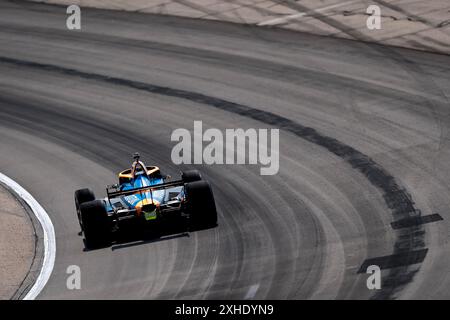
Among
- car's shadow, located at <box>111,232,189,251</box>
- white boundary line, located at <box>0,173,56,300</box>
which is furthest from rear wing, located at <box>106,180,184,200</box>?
white boundary line, located at <box>0,173,56,300</box>

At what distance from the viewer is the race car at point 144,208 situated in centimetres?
2177

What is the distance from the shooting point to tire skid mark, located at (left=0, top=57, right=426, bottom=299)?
65.7 ft

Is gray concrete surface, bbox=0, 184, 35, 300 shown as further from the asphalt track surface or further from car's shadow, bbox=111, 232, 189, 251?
car's shadow, bbox=111, 232, 189, 251

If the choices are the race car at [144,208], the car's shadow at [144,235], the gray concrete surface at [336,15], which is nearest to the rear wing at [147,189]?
the race car at [144,208]

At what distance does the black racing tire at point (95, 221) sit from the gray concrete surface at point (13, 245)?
132cm

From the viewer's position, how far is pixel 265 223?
2266 cm

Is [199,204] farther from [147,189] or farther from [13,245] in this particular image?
[13,245]

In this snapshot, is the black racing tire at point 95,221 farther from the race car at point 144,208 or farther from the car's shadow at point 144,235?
the car's shadow at point 144,235

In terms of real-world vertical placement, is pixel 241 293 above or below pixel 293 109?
below

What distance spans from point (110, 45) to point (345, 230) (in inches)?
637

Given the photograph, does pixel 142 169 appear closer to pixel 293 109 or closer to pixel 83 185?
pixel 83 185

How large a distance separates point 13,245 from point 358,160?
27.1 ft

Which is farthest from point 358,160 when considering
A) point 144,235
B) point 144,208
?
point 144,208
